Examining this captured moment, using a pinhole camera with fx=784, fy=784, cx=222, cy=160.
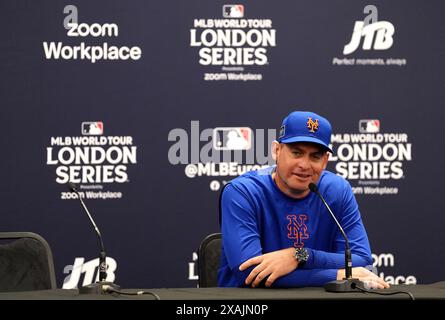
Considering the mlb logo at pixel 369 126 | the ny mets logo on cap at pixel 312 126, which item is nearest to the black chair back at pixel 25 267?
the ny mets logo on cap at pixel 312 126

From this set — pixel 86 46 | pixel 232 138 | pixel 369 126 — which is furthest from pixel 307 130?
pixel 86 46

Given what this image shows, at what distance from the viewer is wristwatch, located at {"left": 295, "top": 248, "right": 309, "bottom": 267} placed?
3.03 m

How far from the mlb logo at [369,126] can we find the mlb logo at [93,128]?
165cm

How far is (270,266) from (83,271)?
2.22 metres

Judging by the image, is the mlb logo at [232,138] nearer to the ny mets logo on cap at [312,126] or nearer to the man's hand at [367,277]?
the ny mets logo on cap at [312,126]

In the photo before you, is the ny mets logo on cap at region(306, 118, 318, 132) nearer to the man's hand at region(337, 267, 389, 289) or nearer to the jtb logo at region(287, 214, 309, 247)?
the jtb logo at region(287, 214, 309, 247)

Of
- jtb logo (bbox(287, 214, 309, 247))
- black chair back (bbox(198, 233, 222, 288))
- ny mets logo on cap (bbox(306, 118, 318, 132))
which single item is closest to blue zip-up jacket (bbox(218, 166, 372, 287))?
jtb logo (bbox(287, 214, 309, 247))

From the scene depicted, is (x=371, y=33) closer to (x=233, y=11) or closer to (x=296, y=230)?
(x=233, y=11)

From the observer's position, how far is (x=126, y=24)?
16.3ft

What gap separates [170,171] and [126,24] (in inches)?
38.2

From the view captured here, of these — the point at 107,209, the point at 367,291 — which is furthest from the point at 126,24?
the point at 367,291

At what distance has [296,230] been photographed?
327cm

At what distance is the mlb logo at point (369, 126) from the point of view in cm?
505
